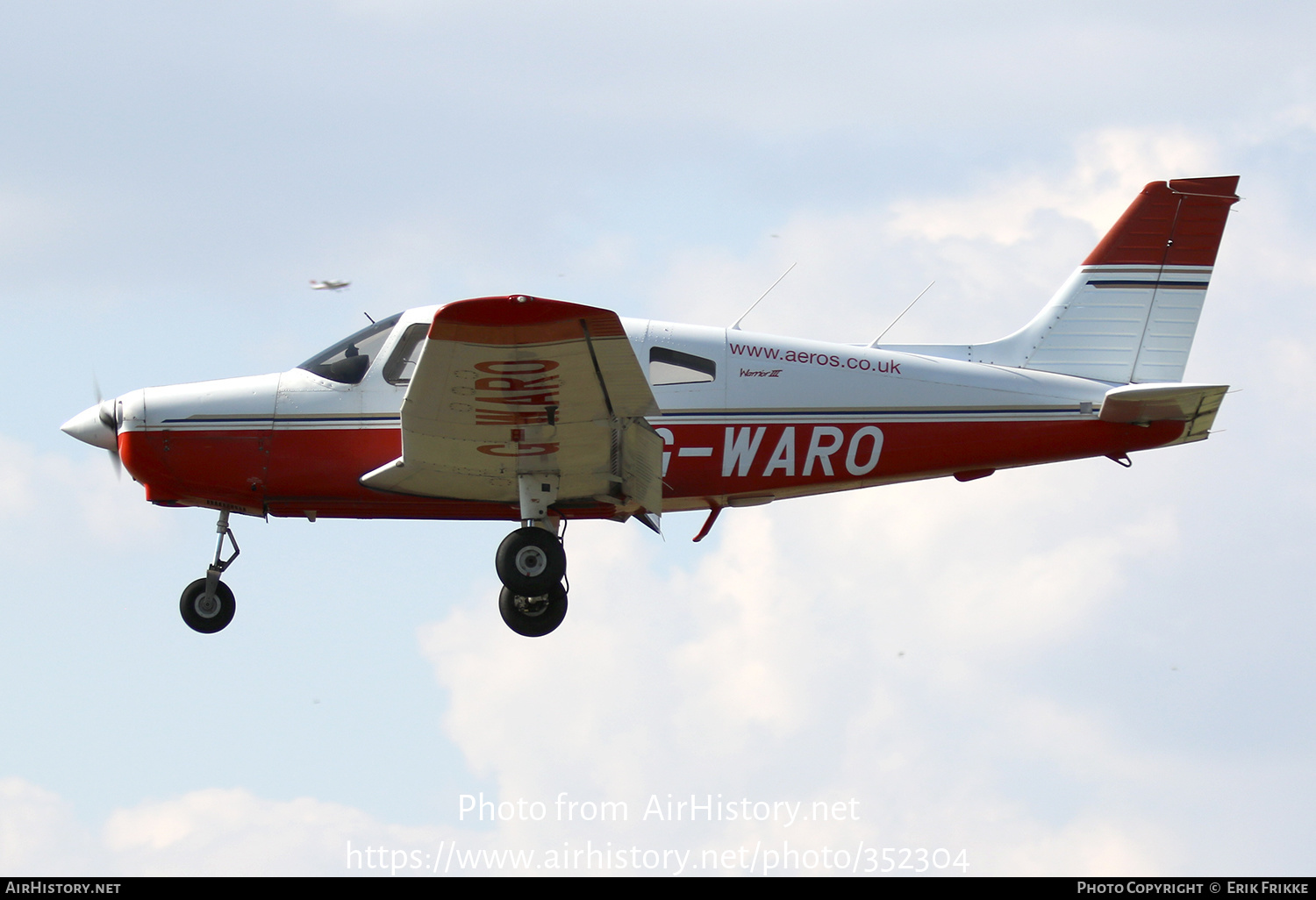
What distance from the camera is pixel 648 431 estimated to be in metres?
11.1

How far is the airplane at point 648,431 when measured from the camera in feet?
37.4

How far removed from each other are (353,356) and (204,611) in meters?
2.62

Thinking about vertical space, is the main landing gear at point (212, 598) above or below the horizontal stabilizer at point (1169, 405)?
below

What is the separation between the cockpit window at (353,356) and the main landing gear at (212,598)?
1.56m

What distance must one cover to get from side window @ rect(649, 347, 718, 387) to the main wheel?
2.11m

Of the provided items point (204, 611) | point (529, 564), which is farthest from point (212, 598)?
point (529, 564)

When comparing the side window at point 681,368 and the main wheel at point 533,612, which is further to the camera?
the main wheel at point 533,612

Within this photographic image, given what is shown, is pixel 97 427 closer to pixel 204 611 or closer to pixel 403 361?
pixel 204 611

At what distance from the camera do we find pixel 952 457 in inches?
490

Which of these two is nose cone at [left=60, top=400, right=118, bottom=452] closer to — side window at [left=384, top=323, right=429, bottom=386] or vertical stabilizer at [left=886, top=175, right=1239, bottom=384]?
side window at [left=384, top=323, right=429, bottom=386]

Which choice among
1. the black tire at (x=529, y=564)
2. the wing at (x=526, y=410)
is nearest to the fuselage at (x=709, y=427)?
the wing at (x=526, y=410)

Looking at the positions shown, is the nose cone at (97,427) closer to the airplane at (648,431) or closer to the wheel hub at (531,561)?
the airplane at (648,431)

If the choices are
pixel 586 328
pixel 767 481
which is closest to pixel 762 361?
pixel 767 481

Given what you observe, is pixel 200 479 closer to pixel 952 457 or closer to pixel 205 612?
pixel 205 612
